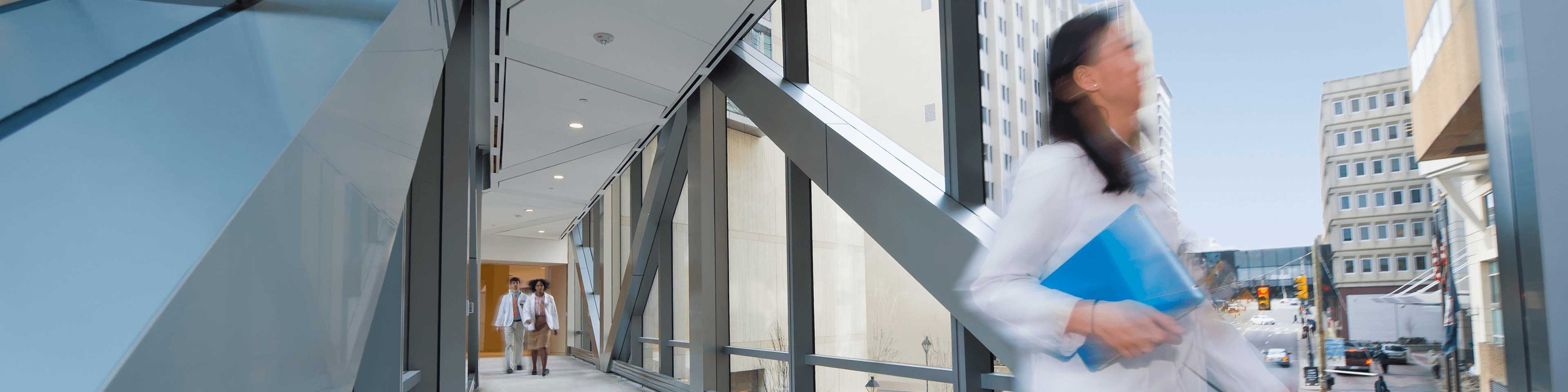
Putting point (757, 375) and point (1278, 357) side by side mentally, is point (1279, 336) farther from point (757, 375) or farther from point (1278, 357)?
point (757, 375)

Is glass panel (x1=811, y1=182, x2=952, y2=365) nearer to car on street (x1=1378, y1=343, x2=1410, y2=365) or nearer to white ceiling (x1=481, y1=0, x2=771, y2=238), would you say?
white ceiling (x1=481, y1=0, x2=771, y2=238)

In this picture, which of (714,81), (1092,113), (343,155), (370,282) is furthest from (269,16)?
(714,81)

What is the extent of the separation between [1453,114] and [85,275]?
2669 millimetres

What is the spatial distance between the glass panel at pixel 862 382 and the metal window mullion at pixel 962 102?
1.01 meters

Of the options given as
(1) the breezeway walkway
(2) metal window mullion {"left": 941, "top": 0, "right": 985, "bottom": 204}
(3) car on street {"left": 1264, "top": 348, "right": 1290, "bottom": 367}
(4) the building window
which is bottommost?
(1) the breezeway walkway

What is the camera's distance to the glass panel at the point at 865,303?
4324 mm

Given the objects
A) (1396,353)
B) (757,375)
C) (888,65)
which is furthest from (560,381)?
(1396,353)

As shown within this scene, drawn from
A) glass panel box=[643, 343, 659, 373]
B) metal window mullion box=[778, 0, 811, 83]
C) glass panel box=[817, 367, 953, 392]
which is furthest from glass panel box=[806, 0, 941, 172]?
glass panel box=[643, 343, 659, 373]

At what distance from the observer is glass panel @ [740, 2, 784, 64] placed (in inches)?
222

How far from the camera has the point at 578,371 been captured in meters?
10.7

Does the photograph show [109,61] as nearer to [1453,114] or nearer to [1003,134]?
[1453,114]

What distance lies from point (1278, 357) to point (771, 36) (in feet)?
15.3

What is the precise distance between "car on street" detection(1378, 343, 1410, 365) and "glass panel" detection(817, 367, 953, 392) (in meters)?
2.23

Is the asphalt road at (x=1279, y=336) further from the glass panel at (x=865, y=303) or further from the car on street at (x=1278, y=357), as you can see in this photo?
the glass panel at (x=865, y=303)
